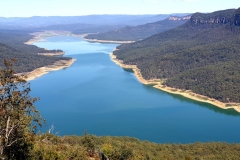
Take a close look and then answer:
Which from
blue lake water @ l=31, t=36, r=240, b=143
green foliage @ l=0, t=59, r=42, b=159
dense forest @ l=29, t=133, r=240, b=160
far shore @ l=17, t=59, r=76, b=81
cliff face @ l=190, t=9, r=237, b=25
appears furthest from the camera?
cliff face @ l=190, t=9, r=237, b=25

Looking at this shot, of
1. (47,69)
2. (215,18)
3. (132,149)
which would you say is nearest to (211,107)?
(132,149)

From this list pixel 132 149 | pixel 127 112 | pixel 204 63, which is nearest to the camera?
pixel 132 149

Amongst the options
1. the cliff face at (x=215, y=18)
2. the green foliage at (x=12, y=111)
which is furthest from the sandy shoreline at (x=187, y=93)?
the cliff face at (x=215, y=18)

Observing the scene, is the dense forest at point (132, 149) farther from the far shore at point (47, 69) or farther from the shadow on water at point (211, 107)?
the far shore at point (47, 69)

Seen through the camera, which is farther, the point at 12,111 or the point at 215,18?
the point at 215,18

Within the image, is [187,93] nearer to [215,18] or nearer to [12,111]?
[12,111]

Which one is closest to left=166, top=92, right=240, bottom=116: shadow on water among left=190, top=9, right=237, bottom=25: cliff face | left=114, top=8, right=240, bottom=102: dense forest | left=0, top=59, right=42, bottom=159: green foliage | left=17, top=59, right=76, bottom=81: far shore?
left=114, top=8, right=240, bottom=102: dense forest

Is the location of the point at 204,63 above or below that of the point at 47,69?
above

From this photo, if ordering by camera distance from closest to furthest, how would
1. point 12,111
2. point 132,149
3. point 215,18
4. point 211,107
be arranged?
point 12,111 < point 132,149 < point 211,107 < point 215,18

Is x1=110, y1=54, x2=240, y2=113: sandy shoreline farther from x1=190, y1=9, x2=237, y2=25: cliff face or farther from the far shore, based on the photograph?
x1=190, y1=9, x2=237, y2=25: cliff face
